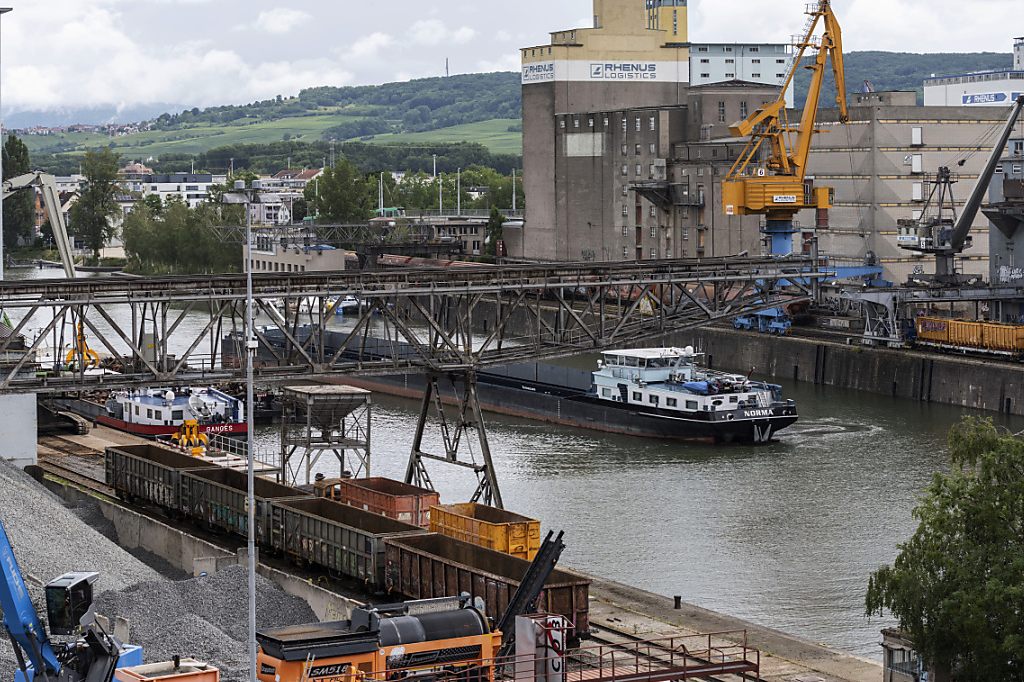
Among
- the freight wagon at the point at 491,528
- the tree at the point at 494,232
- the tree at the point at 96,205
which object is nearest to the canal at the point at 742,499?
the freight wagon at the point at 491,528

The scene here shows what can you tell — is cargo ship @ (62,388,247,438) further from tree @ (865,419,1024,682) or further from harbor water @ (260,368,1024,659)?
tree @ (865,419,1024,682)

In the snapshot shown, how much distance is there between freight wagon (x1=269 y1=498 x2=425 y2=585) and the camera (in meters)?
33.8

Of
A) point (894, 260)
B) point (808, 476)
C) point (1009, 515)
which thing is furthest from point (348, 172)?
point (1009, 515)

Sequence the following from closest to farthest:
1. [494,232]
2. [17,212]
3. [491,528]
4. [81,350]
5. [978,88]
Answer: [491,528], [81,350], [978,88], [494,232], [17,212]

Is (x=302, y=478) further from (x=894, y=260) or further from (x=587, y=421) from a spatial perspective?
(x=894, y=260)

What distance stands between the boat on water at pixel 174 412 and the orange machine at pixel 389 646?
37.4m

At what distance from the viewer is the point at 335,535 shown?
34906 mm

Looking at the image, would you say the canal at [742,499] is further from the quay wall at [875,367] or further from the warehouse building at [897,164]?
the warehouse building at [897,164]

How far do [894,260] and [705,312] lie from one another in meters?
49.2

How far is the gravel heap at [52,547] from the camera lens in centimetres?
3028

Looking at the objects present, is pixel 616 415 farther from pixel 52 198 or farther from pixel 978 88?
pixel 978 88

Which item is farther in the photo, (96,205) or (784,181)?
(96,205)

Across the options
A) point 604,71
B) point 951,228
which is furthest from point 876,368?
point 604,71

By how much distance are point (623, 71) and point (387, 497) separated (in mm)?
83092
